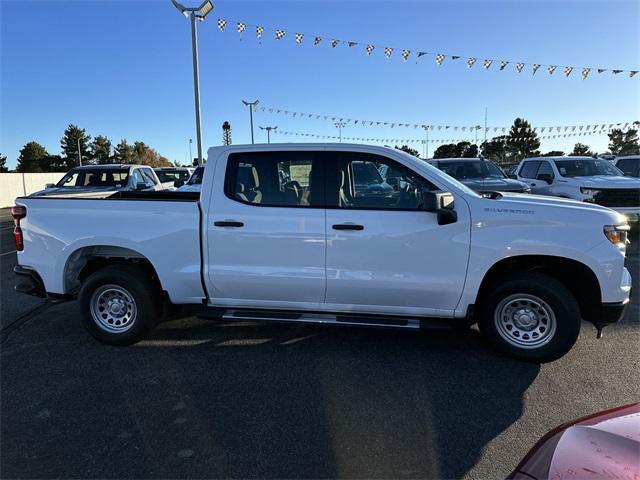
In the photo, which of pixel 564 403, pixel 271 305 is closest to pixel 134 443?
pixel 271 305

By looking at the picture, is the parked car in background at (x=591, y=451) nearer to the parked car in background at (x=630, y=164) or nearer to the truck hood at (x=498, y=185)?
the truck hood at (x=498, y=185)

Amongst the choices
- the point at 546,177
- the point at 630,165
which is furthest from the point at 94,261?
the point at 630,165

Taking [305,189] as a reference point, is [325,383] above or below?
below

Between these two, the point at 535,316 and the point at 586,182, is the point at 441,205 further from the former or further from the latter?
the point at 586,182

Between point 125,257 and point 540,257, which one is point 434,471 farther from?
point 125,257

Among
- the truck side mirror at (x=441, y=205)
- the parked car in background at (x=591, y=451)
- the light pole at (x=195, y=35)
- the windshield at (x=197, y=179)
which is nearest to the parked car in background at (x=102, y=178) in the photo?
the windshield at (x=197, y=179)

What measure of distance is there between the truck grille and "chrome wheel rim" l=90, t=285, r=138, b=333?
10.3m

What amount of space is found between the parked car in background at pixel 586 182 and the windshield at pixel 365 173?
8426mm

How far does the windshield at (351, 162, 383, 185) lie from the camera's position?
175 inches

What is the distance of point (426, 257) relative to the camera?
13.8ft

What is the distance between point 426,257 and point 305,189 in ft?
4.20

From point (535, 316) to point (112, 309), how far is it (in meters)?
4.10

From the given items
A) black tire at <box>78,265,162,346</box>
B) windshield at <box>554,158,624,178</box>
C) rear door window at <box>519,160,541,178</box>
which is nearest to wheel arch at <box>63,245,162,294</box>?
black tire at <box>78,265,162,346</box>

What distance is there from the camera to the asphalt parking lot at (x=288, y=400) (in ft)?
9.56
